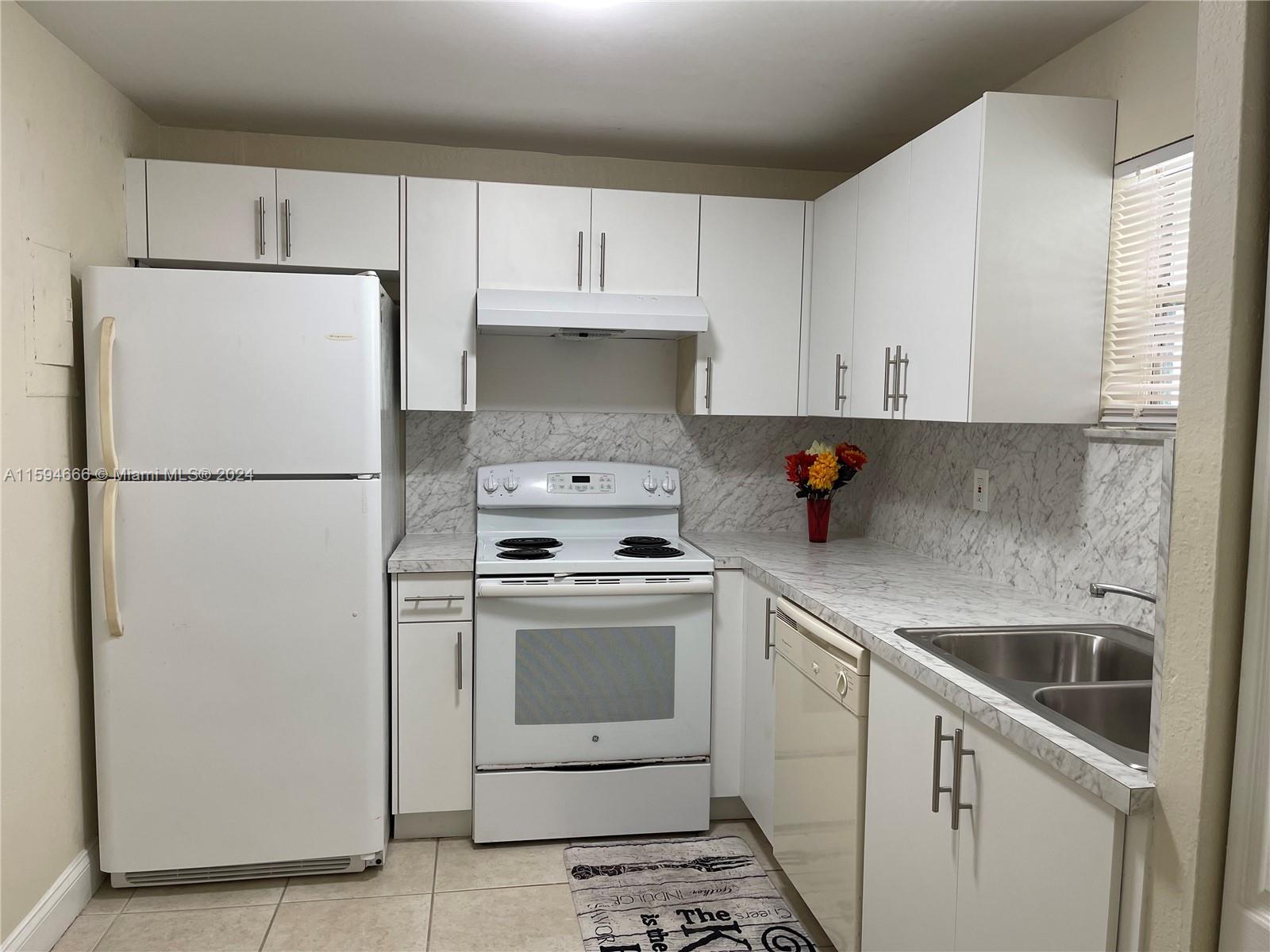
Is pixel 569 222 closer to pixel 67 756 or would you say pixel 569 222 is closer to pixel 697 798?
pixel 697 798

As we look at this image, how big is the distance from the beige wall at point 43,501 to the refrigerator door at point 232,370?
0.16m

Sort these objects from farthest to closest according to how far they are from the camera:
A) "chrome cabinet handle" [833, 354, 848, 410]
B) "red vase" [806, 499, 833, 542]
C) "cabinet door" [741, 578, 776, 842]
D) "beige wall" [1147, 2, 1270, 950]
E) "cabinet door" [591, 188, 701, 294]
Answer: "red vase" [806, 499, 833, 542] → "cabinet door" [591, 188, 701, 294] → "chrome cabinet handle" [833, 354, 848, 410] → "cabinet door" [741, 578, 776, 842] → "beige wall" [1147, 2, 1270, 950]

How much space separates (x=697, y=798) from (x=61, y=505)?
2114 millimetres

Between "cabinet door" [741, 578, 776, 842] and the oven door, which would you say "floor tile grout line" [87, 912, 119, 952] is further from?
"cabinet door" [741, 578, 776, 842]

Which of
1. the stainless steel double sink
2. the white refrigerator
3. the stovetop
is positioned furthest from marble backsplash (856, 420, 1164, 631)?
the white refrigerator

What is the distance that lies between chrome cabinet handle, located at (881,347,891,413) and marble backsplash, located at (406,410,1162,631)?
0.37 metres

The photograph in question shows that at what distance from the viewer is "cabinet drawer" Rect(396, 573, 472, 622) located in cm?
274

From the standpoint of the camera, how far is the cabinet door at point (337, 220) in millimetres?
2816

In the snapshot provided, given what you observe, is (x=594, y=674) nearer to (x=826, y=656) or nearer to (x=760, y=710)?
(x=760, y=710)

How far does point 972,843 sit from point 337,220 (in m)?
2.55

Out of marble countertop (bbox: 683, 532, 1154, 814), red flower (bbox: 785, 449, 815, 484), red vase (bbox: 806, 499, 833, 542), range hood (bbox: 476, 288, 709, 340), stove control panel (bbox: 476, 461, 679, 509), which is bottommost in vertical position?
marble countertop (bbox: 683, 532, 1154, 814)

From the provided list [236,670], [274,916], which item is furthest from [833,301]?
[274,916]

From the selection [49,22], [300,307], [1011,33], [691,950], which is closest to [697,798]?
[691,950]

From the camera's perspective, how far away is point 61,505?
2.34 m
